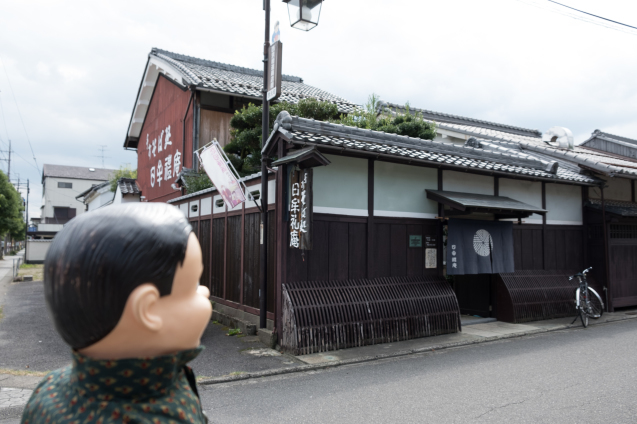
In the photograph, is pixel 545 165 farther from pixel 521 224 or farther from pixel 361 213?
pixel 361 213

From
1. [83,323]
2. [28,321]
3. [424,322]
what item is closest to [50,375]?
[83,323]

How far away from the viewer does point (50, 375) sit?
5.65 ft

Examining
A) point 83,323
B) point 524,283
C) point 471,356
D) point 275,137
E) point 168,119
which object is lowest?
point 471,356

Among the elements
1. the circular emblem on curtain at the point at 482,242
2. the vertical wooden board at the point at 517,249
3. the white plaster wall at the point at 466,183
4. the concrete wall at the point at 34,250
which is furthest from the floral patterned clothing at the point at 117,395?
the concrete wall at the point at 34,250

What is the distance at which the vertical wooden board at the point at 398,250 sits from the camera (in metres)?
9.77

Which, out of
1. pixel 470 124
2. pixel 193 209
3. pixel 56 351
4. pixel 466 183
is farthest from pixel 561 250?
pixel 56 351

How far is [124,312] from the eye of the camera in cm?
143

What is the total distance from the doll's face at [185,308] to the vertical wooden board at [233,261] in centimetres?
930

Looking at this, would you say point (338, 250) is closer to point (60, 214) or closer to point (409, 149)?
point (409, 149)

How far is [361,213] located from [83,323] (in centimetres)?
810

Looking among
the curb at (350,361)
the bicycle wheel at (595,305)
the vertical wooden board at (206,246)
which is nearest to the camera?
the curb at (350,361)

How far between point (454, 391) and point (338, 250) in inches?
146

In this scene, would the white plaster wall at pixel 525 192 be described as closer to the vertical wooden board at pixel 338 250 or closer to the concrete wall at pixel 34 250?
the vertical wooden board at pixel 338 250

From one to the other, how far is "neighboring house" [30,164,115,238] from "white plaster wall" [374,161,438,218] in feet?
168
